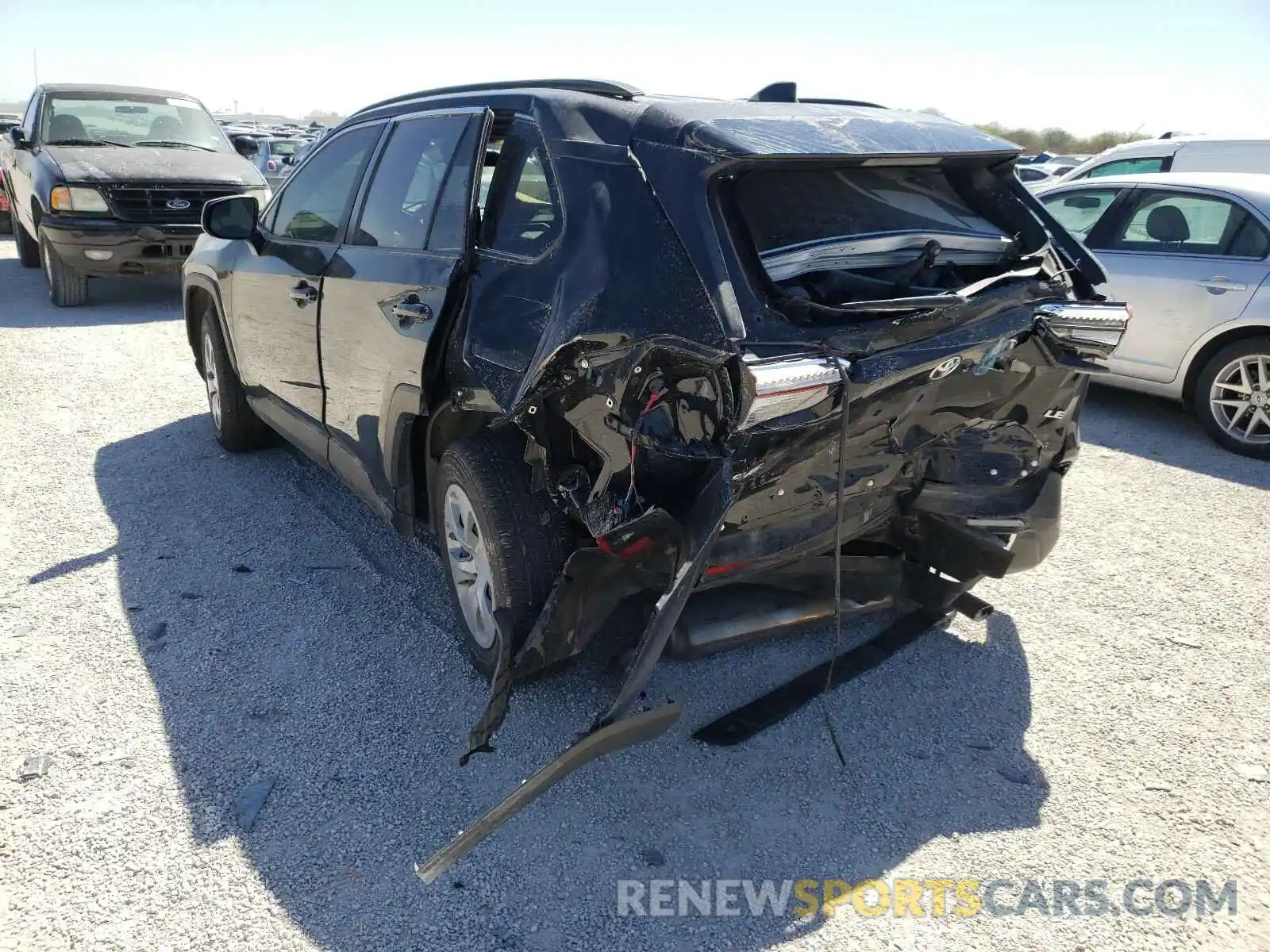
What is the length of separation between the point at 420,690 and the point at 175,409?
4.06 meters

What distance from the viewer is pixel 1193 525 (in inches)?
192

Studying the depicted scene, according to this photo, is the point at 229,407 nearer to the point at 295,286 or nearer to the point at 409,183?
the point at 295,286

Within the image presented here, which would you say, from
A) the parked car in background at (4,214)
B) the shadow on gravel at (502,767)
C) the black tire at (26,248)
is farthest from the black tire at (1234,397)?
the parked car in background at (4,214)

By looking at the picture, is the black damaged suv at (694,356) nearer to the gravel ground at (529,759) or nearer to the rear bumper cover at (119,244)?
the gravel ground at (529,759)

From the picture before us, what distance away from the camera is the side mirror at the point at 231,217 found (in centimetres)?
447

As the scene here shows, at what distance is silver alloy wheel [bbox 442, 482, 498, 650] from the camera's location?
314 cm

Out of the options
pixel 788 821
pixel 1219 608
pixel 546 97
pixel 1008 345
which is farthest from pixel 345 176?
pixel 1219 608

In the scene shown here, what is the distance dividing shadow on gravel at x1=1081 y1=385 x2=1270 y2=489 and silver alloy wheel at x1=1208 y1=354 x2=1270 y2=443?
165mm

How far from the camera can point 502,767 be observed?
115 inches

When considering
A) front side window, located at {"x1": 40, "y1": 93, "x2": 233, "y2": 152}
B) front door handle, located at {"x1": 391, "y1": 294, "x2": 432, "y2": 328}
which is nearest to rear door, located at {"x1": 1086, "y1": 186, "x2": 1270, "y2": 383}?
front door handle, located at {"x1": 391, "y1": 294, "x2": 432, "y2": 328}

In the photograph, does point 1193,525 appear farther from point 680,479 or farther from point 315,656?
point 315,656

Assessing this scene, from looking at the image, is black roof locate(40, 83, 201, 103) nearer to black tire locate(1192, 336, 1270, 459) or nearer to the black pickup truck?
the black pickup truck

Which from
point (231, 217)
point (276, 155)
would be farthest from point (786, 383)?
point (276, 155)

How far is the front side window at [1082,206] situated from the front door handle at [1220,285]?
3.46ft
